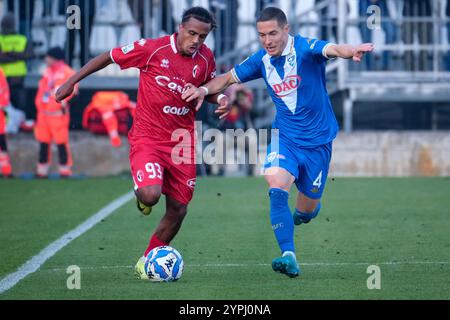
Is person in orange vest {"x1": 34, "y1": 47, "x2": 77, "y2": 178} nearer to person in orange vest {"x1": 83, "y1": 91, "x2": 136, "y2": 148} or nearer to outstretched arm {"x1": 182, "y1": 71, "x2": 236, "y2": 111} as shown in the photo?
person in orange vest {"x1": 83, "y1": 91, "x2": 136, "y2": 148}

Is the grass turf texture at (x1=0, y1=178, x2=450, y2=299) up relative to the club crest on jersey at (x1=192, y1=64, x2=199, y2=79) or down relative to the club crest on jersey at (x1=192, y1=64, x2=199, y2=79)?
down

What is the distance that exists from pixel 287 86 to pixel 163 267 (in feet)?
6.55

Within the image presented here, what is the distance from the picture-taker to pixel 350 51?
379 inches

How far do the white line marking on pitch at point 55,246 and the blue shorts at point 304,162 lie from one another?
7.20ft

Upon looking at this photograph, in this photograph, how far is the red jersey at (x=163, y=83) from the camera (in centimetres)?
1015

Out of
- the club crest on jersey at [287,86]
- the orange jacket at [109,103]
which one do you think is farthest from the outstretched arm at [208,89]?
the orange jacket at [109,103]

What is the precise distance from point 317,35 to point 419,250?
11757mm

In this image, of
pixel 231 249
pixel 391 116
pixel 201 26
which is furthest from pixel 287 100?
pixel 391 116

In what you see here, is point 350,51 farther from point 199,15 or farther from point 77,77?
point 77,77

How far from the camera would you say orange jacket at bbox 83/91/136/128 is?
21.9m

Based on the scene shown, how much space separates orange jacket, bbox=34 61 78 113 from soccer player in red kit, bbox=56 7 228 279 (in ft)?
35.3

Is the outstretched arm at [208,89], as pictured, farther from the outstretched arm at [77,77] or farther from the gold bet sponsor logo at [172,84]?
the outstretched arm at [77,77]

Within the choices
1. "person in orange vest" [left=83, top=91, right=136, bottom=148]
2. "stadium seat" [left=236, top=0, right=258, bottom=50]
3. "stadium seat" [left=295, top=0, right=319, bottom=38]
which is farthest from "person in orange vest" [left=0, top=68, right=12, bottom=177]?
"stadium seat" [left=295, top=0, right=319, bottom=38]
